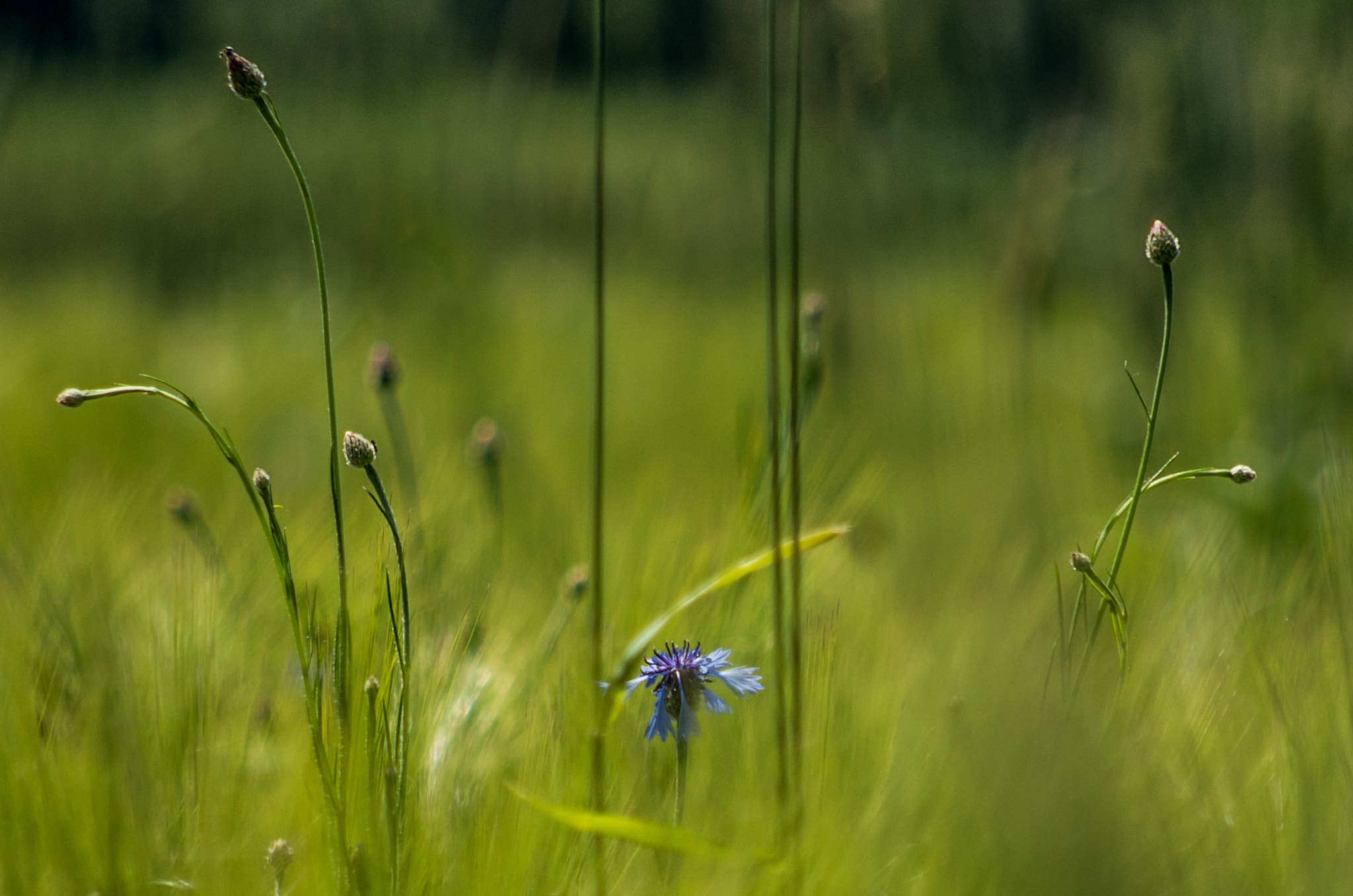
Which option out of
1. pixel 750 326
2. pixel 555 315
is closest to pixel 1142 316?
pixel 750 326

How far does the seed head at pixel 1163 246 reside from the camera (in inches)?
7.3

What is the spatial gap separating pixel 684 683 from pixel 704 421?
2.28 ft

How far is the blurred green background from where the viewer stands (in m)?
0.18

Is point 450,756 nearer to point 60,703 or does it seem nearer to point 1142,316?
point 60,703

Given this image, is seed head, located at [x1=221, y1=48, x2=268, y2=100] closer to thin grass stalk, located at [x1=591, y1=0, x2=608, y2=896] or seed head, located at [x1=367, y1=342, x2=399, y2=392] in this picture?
thin grass stalk, located at [x1=591, y1=0, x2=608, y2=896]

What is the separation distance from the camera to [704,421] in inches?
35.4

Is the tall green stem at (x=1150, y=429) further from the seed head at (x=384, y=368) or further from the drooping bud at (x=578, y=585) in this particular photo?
the seed head at (x=384, y=368)

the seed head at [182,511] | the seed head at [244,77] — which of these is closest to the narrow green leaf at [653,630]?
the seed head at [244,77]

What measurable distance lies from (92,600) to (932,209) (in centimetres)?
61

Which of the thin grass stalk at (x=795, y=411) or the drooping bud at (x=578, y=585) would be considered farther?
the drooping bud at (x=578, y=585)

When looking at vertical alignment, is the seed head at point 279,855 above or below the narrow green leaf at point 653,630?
below

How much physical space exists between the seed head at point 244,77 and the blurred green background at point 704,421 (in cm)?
8

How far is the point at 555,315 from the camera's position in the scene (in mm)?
1245

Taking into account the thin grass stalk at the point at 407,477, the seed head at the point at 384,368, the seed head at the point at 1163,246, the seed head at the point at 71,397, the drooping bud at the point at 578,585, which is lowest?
the drooping bud at the point at 578,585
